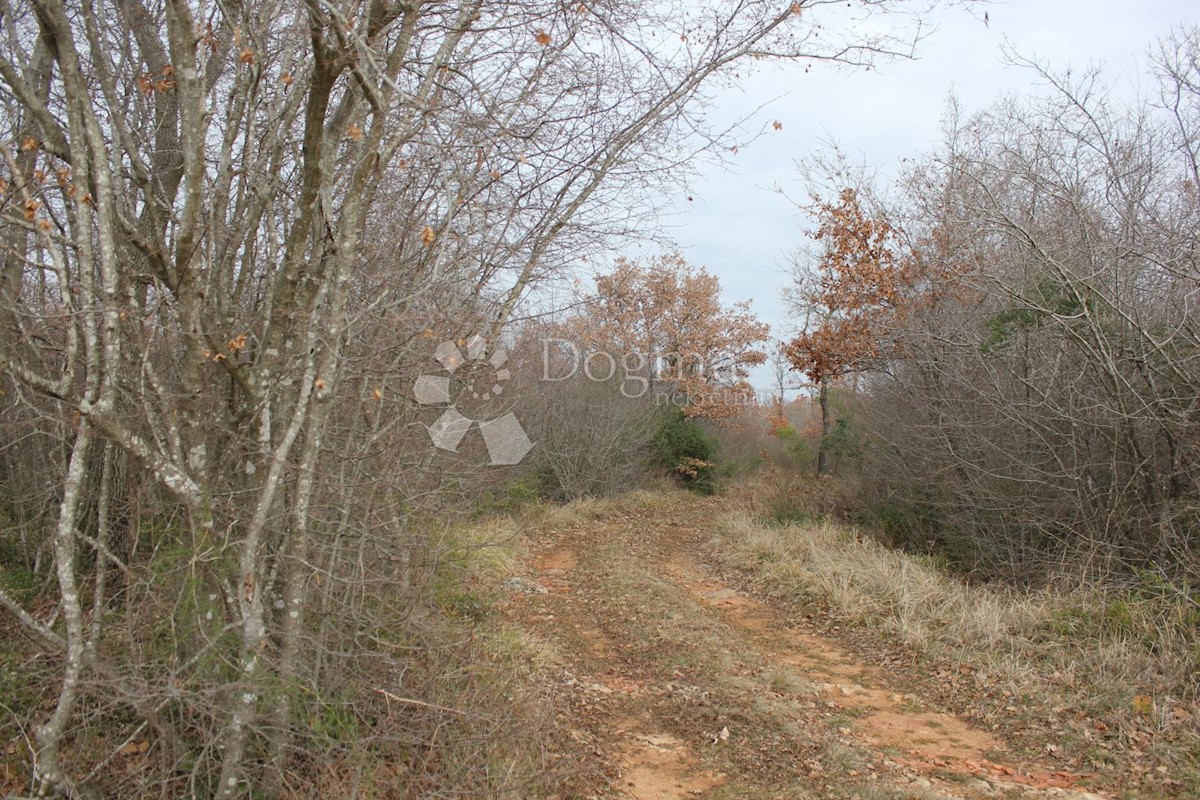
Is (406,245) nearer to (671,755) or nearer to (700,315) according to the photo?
(671,755)

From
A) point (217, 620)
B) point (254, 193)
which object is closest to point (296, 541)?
point (217, 620)

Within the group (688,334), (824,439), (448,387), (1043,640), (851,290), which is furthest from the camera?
(688,334)

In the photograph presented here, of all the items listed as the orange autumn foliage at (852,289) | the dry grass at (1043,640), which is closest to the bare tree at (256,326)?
the dry grass at (1043,640)

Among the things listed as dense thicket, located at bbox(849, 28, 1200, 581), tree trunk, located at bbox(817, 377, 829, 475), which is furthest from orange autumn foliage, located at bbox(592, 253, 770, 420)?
dense thicket, located at bbox(849, 28, 1200, 581)

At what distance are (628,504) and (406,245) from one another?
40.8ft

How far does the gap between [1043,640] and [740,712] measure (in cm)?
283

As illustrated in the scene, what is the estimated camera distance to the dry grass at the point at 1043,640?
205 inches

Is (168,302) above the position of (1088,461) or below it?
above

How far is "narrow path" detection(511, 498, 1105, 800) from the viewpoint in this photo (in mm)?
4434

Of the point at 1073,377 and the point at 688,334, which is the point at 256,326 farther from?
the point at 688,334

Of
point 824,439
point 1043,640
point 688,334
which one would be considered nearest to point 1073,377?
point 1043,640

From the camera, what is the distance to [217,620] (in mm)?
3395

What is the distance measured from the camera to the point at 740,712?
17.6 ft

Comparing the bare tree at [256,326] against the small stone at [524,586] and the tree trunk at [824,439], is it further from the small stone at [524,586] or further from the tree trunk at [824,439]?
the tree trunk at [824,439]
